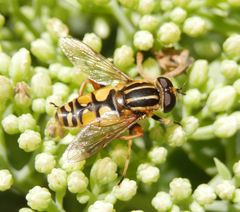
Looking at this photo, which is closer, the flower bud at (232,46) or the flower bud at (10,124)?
the flower bud at (10,124)

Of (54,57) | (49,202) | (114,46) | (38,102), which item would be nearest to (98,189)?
(49,202)

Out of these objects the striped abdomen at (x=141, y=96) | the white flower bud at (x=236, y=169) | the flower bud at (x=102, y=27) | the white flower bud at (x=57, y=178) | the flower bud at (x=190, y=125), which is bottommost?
the white flower bud at (x=236, y=169)

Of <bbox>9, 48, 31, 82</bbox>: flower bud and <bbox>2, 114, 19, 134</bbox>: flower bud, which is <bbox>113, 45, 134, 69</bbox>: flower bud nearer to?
<bbox>9, 48, 31, 82</bbox>: flower bud

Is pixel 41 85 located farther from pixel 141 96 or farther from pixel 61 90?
pixel 141 96

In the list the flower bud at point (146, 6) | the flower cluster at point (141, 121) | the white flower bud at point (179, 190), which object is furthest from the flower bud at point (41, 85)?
the white flower bud at point (179, 190)

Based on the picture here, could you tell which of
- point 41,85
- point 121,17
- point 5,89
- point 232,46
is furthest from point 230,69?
point 5,89

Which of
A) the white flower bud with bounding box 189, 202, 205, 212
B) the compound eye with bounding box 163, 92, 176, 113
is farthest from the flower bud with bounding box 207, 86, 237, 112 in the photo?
the white flower bud with bounding box 189, 202, 205, 212

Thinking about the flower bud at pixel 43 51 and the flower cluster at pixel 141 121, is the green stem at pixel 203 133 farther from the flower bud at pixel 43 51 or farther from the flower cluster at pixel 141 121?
the flower bud at pixel 43 51
